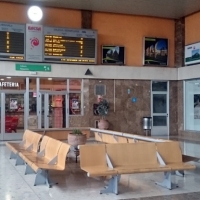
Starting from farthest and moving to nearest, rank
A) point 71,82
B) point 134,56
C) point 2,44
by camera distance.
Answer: point 134,56 → point 71,82 → point 2,44

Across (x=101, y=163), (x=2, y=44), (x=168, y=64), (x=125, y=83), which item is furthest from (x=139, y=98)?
(x=101, y=163)

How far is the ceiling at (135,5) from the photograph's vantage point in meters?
15.0

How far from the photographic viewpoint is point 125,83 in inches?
661

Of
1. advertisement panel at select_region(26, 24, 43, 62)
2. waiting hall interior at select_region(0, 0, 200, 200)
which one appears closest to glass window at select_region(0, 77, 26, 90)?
waiting hall interior at select_region(0, 0, 200, 200)

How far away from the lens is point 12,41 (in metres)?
14.6

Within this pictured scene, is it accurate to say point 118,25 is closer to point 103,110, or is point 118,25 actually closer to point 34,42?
point 103,110

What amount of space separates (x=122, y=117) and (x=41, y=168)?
10964 millimetres

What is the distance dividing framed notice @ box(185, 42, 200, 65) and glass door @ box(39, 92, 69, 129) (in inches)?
237

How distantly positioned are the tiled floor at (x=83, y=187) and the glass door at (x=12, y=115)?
24.5 ft

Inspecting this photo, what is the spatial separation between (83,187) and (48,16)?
1112 centimetres

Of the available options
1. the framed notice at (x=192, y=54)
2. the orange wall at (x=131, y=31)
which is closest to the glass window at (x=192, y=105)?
the framed notice at (x=192, y=54)

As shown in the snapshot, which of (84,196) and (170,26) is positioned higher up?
(170,26)

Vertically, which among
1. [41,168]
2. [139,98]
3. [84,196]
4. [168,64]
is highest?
[168,64]

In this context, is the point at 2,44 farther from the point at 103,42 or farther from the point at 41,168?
the point at 41,168
